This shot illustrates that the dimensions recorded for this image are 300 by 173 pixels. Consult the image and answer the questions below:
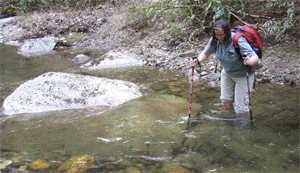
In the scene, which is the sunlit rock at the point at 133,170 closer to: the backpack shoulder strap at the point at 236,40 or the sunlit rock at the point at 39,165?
the sunlit rock at the point at 39,165

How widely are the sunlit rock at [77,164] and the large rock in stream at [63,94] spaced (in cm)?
205

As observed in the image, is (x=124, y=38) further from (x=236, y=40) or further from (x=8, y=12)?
(x=8, y=12)

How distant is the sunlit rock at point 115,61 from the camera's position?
947 cm

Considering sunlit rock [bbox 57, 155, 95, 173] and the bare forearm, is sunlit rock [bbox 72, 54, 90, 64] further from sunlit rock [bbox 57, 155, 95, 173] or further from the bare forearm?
sunlit rock [bbox 57, 155, 95, 173]

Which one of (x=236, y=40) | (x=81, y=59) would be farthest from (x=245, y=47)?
(x=81, y=59)

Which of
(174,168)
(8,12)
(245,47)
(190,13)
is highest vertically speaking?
(8,12)

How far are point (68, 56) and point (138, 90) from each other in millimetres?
6983

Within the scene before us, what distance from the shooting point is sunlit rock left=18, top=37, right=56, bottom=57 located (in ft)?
42.1

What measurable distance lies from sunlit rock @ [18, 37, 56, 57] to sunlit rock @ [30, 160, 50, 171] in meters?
10.5

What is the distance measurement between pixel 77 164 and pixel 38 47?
39.8 ft

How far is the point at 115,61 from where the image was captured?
9695 millimetres

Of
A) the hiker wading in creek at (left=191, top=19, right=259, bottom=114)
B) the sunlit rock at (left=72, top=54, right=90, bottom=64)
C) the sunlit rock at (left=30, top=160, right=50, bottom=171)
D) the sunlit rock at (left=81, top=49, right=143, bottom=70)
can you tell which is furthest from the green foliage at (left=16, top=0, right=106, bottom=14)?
the sunlit rock at (left=30, top=160, right=50, bottom=171)

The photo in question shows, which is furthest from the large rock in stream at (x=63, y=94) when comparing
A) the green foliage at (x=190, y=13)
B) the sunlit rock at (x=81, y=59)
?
the sunlit rock at (x=81, y=59)

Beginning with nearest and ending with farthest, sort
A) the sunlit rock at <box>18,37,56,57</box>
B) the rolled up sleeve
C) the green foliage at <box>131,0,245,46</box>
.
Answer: the rolled up sleeve, the green foliage at <box>131,0,245,46</box>, the sunlit rock at <box>18,37,56,57</box>
